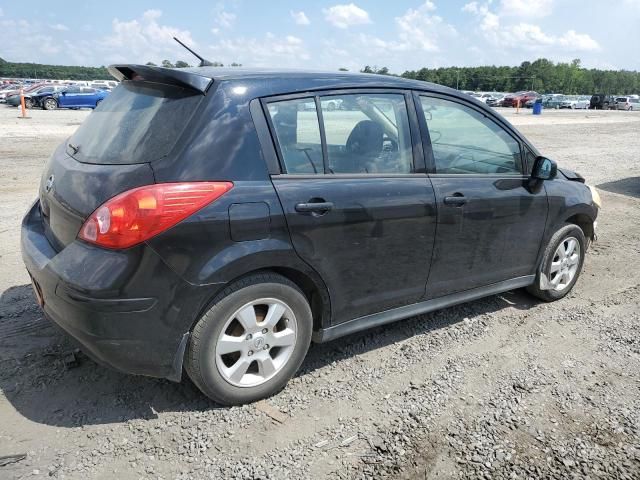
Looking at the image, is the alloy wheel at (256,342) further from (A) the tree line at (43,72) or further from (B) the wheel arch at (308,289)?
(A) the tree line at (43,72)

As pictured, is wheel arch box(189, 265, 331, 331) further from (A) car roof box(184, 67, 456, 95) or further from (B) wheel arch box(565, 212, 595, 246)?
(B) wheel arch box(565, 212, 595, 246)

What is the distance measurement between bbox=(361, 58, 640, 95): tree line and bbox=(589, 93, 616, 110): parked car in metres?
48.2

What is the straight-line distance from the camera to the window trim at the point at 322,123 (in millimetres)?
2920

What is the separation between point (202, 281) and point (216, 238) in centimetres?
22

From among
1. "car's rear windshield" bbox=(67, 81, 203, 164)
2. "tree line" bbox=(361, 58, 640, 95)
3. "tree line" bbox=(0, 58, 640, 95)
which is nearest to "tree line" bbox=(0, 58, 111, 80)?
"tree line" bbox=(0, 58, 640, 95)

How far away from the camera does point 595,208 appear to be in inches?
189

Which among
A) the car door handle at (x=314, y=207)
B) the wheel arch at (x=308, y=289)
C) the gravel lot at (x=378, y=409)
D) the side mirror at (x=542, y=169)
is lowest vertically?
the gravel lot at (x=378, y=409)

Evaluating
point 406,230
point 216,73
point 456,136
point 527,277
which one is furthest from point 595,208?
point 216,73

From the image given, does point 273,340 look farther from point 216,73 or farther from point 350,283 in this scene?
point 216,73

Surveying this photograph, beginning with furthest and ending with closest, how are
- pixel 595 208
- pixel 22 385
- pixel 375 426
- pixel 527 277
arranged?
1. pixel 595 208
2. pixel 527 277
3. pixel 22 385
4. pixel 375 426

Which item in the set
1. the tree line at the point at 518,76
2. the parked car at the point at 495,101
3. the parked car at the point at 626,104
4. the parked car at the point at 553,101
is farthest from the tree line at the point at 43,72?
the parked car at the point at 626,104

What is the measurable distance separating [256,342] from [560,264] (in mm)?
2962

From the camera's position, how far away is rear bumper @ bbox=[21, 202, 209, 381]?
2508 mm

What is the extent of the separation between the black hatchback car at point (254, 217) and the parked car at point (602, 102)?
65397 mm
